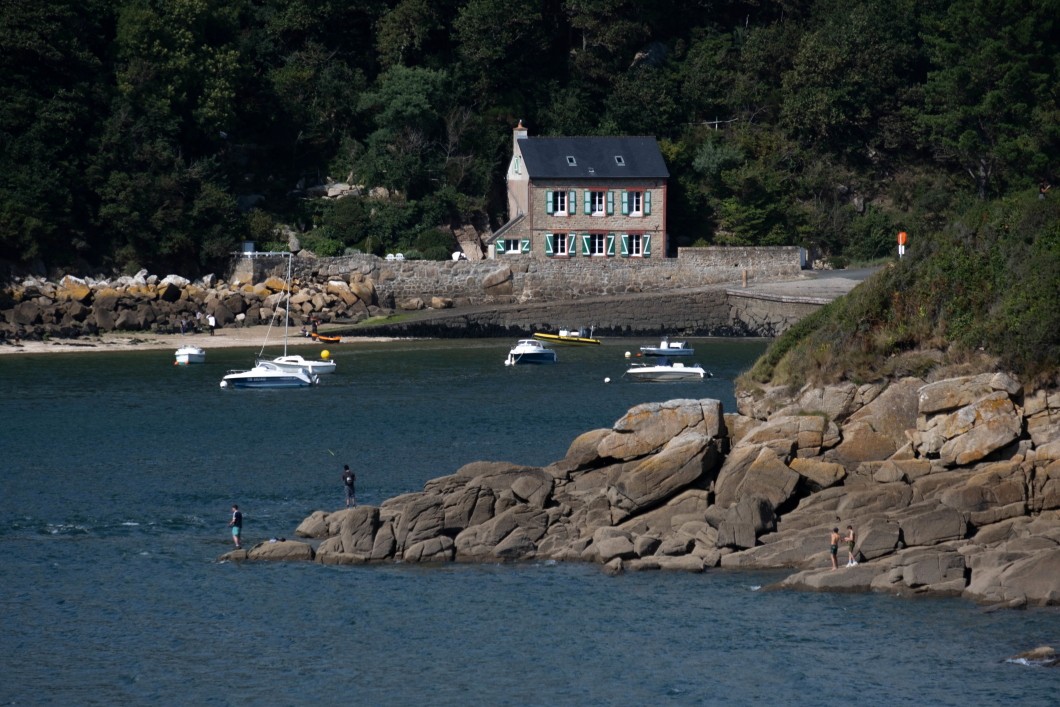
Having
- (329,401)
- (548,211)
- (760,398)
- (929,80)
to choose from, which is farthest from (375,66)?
(760,398)

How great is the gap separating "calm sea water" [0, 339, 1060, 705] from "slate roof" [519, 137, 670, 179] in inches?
1382

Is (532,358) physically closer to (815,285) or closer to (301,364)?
(301,364)

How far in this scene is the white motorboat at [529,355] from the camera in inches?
2409

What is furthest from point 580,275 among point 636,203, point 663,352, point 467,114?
point 663,352

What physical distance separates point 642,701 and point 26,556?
14426mm

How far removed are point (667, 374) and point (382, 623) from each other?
101 ft

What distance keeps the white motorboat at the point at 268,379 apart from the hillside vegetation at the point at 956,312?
2503cm

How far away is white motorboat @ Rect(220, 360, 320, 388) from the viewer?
5581 centimetres

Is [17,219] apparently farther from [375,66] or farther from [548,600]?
[548,600]

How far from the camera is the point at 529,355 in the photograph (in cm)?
6131

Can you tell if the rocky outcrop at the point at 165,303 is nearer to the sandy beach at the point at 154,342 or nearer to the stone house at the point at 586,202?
the sandy beach at the point at 154,342

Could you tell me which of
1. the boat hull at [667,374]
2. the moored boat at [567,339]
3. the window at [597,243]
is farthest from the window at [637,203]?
the boat hull at [667,374]

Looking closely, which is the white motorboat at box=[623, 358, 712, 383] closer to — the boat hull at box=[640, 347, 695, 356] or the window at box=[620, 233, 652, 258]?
the boat hull at box=[640, 347, 695, 356]

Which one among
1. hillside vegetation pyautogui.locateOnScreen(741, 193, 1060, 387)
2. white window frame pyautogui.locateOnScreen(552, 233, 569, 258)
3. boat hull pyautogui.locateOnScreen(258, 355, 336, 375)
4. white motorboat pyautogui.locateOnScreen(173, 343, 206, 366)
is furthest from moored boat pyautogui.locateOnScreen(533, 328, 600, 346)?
hillside vegetation pyautogui.locateOnScreen(741, 193, 1060, 387)
